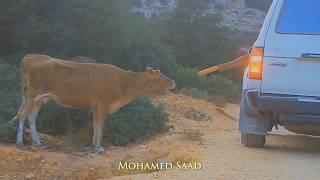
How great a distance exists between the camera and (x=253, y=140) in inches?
376

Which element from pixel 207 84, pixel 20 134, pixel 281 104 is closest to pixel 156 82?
pixel 20 134

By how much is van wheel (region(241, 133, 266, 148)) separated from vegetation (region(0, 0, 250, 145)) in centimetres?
289

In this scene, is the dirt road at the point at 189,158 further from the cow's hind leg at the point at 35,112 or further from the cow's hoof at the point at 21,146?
the cow's hind leg at the point at 35,112

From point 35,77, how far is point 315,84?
4.98 m

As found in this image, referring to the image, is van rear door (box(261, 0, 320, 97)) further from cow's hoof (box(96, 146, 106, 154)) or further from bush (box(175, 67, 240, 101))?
bush (box(175, 67, 240, 101))

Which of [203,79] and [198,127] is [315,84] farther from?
[203,79]

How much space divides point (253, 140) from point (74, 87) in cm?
329

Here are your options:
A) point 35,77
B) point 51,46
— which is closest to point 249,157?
point 35,77

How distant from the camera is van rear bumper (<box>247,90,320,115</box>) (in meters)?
8.52

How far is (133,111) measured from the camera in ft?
42.0

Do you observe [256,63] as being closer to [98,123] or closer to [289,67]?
[289,67]

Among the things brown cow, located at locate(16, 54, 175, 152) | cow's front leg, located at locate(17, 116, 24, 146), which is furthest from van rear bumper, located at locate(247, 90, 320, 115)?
cow's front leg, located at locate(17, 116, 24, 146)

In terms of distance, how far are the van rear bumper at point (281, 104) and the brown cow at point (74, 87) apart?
9.96ft

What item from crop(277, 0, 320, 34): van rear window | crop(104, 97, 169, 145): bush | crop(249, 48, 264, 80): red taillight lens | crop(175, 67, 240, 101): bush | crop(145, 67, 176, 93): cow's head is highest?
crop(277, 0, 320, 34): van rear window
